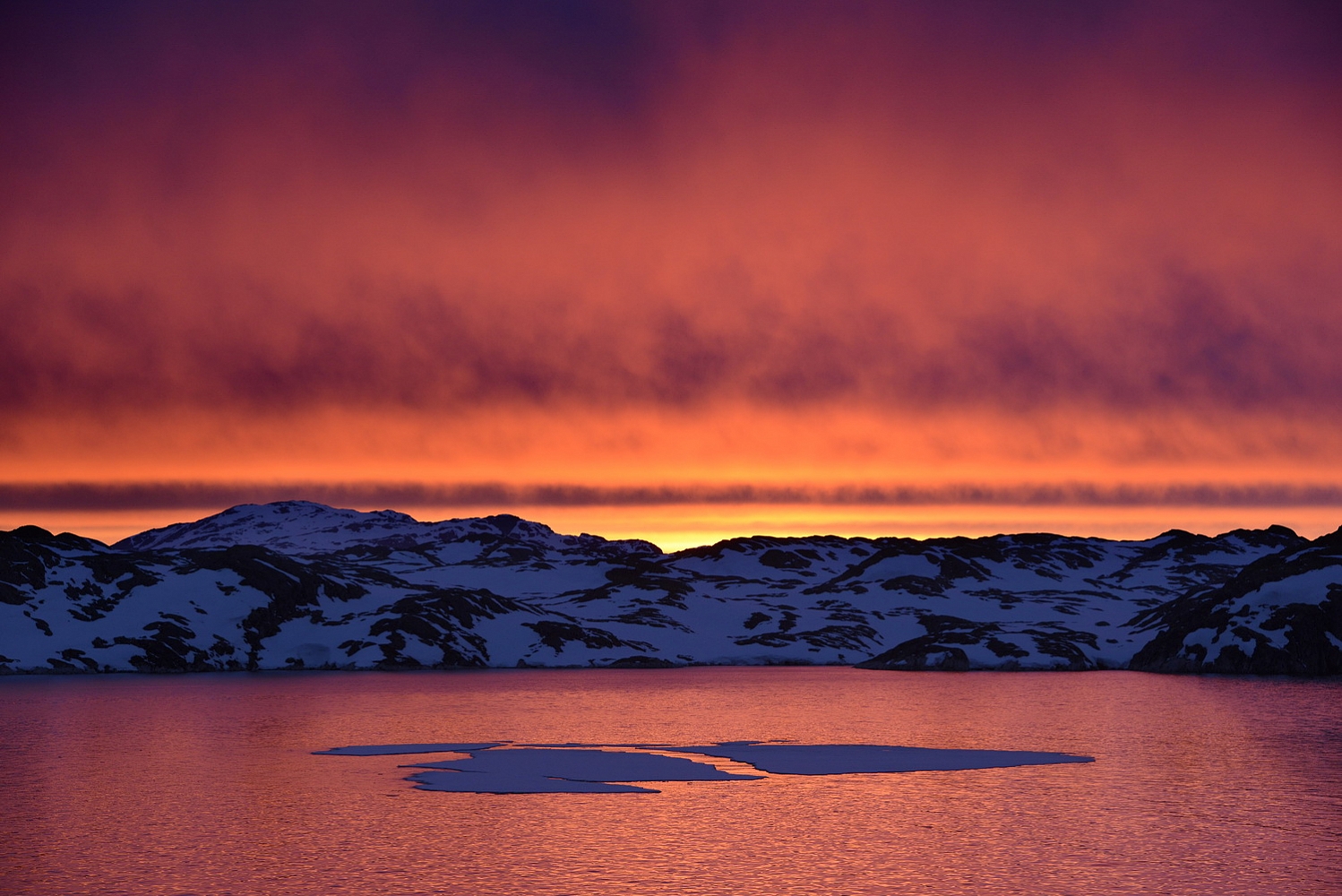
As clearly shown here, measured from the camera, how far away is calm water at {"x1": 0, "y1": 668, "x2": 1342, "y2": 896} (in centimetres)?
3600

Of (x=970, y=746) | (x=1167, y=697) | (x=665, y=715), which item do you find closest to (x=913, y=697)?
(x=1167, y=697)

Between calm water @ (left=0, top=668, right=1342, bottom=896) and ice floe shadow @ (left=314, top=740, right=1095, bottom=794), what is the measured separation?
7.58ft

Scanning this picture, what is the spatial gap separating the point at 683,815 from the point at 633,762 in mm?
17955

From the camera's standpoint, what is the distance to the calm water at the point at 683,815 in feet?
118

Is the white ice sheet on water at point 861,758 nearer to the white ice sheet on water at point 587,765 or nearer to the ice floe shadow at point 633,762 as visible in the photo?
the ice floe shadow at point 633,762

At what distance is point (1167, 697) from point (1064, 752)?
189 feet

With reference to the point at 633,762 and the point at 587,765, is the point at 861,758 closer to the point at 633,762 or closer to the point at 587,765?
the point at 633,762

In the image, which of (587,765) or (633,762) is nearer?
(587,765)

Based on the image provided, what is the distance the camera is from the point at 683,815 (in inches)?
1843

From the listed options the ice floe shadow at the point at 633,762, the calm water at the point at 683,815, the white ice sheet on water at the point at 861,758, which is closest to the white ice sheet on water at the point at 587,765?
the ice floe shadow at the point at 633,762

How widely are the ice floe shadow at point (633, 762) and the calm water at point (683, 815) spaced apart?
7.58 ft

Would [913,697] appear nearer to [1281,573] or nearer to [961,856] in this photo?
[1281,573]

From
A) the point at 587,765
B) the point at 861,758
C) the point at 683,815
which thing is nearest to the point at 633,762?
the point at 587,765

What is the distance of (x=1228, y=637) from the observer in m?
172
